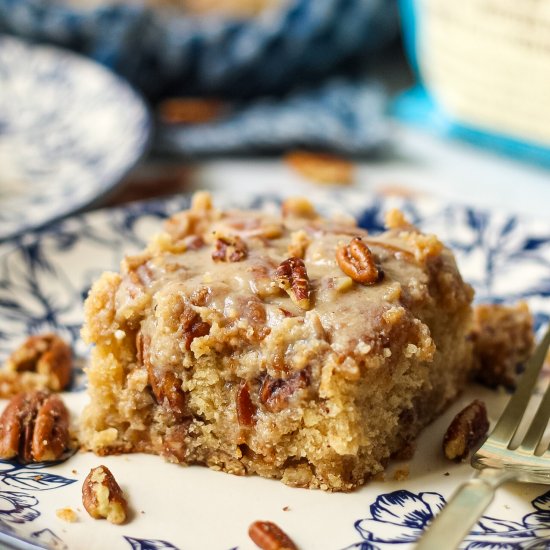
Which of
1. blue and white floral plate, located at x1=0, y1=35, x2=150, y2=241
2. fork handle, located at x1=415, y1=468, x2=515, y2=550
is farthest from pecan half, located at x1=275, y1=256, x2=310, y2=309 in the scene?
blue and white floral plate, located at x1=0, y1=35, x2=150, y2=241

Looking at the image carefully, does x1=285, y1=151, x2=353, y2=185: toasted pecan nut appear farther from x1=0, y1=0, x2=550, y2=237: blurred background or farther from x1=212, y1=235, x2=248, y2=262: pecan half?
x1=212, y1=235, x2=248, y2=262: pecan half

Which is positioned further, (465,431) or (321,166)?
(321,166)

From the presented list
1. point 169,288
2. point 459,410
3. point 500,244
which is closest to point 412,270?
point 459,410

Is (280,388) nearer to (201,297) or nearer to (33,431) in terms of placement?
(201,297)

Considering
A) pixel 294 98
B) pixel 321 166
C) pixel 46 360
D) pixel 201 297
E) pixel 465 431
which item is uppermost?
pixel 294 98

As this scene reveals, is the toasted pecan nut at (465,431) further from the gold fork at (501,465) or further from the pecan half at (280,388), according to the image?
the pecan half at (280,388)

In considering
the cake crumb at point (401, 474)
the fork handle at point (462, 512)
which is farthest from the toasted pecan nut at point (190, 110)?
the fork handle at point (462, 512)

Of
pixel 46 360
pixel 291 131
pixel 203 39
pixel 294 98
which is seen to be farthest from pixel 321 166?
pixel 46 360
